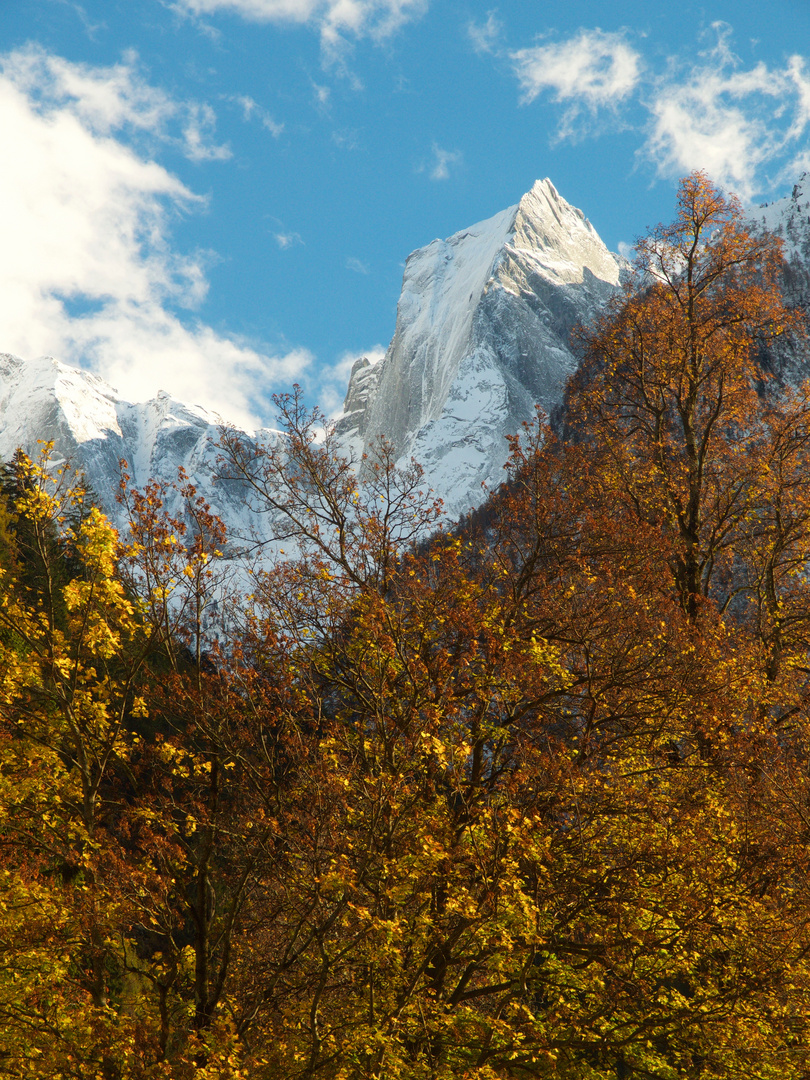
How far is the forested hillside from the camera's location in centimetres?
826

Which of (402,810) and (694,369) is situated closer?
(402,810)

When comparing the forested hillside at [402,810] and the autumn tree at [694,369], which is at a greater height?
the autumn tree at [694,369]

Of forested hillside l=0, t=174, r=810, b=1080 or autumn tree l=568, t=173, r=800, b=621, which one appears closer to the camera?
forested hillside l=0, t=174, r=810, b=1080

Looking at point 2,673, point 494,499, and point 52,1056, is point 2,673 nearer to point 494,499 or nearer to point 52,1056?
point 52,1056

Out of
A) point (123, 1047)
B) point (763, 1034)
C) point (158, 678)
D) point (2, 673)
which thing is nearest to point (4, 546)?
point (2, 673)

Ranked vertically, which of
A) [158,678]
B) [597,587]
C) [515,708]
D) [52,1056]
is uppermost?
[597,587]

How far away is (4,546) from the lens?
2959 centimetres

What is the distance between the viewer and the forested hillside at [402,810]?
826 cm

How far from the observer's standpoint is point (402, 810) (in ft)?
25.5

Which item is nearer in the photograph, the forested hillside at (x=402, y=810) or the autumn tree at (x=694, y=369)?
the forested hillside at (x=402, y=810)

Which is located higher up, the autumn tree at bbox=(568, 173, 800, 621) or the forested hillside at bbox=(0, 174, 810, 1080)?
the autumn tree at bbox=(568, 173, 800, 621)

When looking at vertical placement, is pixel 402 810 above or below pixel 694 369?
below

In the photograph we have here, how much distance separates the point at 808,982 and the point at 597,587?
6133 millimetres

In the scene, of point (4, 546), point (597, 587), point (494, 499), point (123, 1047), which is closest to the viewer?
point (123, 1047)
